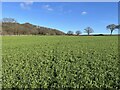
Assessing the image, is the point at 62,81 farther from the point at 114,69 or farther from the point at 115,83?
the point at 114,69

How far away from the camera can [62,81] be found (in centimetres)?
1005

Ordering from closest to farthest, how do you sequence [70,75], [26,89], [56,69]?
[26,89] → [70,75] → [56,69]

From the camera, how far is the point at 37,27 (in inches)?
7771

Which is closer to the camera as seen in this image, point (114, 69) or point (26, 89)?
point (26, 89)

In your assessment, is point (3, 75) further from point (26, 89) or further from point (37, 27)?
point (37, 27)

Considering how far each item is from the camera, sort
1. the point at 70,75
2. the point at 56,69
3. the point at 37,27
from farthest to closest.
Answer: the point at 37,27 < the point at 56,69 < the point at 70,75

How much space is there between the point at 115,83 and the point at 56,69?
154 inches

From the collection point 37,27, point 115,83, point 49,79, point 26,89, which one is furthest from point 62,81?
A: point 37,27

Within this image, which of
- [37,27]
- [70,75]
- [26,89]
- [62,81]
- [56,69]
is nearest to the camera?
[26,89]

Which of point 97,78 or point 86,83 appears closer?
point 86,83

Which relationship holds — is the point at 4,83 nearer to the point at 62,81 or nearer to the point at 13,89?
the point at 13,89

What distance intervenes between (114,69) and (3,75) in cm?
660

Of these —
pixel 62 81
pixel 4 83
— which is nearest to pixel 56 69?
pixel 62 81

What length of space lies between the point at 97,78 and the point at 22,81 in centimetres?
374
